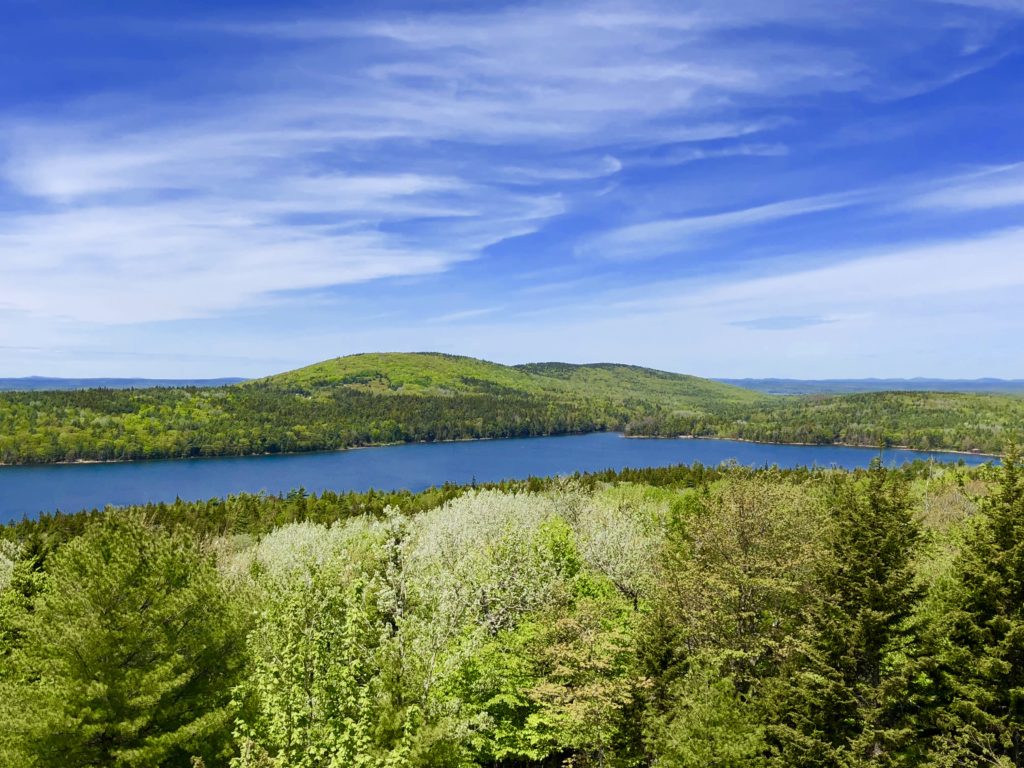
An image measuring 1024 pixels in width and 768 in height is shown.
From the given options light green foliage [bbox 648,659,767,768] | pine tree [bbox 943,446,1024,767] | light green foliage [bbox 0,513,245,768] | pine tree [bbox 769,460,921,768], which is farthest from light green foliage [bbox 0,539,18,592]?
pine tree [bbox 943,446,1024,767]

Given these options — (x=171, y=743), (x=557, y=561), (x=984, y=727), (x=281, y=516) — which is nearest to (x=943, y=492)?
(x=557, y=561)

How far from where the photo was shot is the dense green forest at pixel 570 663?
70.2 ft

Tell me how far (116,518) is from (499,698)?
57.0ft

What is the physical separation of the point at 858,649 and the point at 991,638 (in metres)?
4.29

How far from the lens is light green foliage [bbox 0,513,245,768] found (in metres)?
21.0

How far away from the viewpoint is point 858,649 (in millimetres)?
24562

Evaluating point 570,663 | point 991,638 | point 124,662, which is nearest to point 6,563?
point 124,662

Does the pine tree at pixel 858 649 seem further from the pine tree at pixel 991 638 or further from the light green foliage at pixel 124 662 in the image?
the light green foliage at pixel 124 662

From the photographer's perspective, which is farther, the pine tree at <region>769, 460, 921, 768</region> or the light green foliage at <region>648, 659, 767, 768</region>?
the pine tree at <region>769, 460, 921, 768</region>

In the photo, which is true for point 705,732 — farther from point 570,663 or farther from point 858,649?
point 858,649

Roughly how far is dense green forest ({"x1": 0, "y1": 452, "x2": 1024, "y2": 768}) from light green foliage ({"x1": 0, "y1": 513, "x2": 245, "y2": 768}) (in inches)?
3.2

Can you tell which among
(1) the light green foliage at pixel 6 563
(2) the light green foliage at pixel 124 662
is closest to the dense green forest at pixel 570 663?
(2) the light green foliage at pixel 124 662

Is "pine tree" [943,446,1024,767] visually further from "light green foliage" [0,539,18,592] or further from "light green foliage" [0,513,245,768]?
"light green foliage" [0,539,18,592]

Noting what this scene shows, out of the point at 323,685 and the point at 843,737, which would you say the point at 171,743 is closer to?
the point at 323,685
